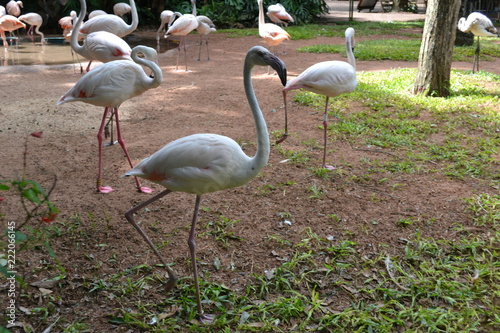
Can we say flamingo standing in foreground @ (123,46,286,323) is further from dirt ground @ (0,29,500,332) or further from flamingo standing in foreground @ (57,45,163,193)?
flamingo standing in foreground @ (57,45,163,193)

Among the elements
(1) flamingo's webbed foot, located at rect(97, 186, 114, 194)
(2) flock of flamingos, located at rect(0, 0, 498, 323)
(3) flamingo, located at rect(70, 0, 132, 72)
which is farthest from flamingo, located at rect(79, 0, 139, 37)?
(1) flamingo's webbed foot, located at rect(97, 186, 114, 194)

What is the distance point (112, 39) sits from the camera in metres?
6.16

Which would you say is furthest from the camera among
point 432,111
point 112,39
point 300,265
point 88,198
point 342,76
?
point 432,111

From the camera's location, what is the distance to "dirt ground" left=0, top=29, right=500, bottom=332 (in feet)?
10.8

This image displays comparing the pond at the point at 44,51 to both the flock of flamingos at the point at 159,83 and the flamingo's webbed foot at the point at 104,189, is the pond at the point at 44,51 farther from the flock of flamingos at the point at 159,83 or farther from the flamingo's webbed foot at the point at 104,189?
the flamingo's webbed foot at the point at 104,189

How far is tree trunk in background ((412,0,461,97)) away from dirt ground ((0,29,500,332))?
1.56 m

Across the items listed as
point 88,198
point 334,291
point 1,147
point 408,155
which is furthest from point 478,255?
point 1,147

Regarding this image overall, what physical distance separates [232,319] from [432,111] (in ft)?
16.7

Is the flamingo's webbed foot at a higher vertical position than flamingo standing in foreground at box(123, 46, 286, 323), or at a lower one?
lower

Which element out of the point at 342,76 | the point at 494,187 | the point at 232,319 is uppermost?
the point at 342,76

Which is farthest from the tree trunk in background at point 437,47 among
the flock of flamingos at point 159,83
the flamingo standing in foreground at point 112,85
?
the flamingo standing in foreground at point 112,85

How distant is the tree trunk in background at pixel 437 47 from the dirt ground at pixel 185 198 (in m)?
1.56

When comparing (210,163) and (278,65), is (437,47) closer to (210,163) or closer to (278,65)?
(278,65)

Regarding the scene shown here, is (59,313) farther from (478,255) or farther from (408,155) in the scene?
(408,155)
